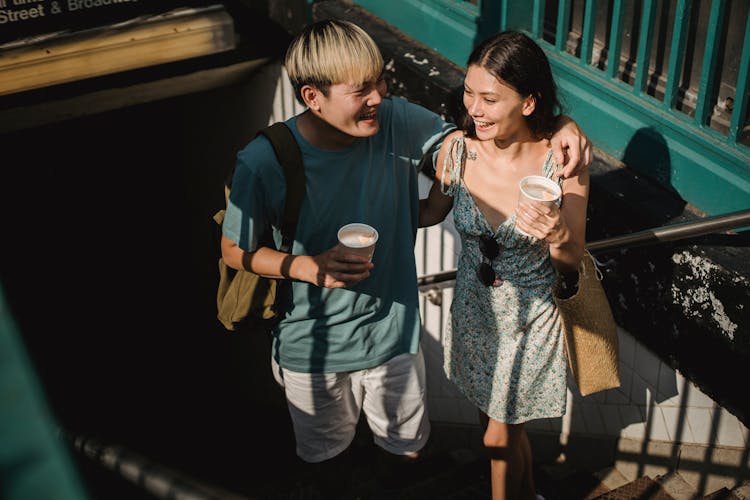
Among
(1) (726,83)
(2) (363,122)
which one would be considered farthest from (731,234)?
(2) (363,122)

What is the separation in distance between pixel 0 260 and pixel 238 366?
2.63 meters

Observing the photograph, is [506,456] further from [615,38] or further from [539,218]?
[615,38]

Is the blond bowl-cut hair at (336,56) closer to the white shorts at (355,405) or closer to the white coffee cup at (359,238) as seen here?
the white coffee cup at (359,238)

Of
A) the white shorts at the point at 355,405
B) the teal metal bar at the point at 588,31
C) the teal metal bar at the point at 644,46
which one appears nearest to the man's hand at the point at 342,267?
the white shorts at the point at 355,405

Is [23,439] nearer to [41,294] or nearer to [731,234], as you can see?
[731,234]

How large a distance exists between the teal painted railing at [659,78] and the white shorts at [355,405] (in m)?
1.37

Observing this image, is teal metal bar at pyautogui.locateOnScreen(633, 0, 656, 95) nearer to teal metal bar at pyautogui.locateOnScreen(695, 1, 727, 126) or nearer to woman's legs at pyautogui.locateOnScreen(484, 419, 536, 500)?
teal metal bar at pyautogui.locateOnScreen(695, 1, 727, 126)

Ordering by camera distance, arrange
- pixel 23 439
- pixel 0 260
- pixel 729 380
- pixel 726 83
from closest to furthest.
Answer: pixel 23 439
pixel 729 380
pixel 726 83
pixel 0 260

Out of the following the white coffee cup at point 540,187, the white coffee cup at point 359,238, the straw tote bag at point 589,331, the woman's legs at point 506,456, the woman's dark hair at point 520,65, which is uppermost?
the woman's dark hair at point 520,65

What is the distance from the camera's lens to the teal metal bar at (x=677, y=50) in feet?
10.8

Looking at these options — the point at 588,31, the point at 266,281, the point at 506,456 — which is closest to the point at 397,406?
the point at 506,456

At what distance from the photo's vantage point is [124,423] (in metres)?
8.80

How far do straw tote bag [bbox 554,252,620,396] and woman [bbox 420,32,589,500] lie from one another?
0.06 meters

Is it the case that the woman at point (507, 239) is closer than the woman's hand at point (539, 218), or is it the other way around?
the woman's hand at point (539, 218)
